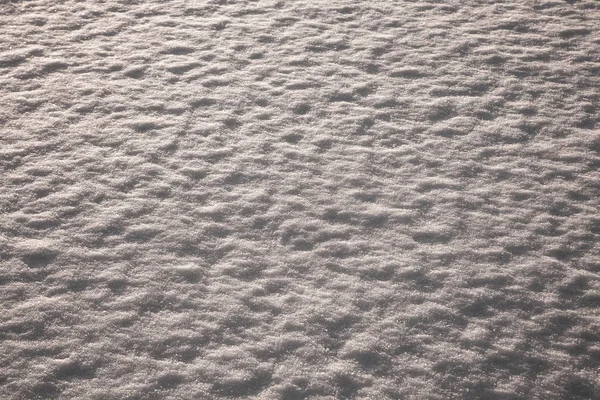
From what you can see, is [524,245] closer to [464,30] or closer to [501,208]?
[501,208]

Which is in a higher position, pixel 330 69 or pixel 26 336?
pixel 330 69

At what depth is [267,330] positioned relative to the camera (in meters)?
1.40

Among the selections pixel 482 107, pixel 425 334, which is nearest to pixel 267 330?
pixel 425 334

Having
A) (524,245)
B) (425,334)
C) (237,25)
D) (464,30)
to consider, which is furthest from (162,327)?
(464,30)

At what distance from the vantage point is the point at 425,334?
139 centimetres

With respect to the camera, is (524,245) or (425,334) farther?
(524,245)

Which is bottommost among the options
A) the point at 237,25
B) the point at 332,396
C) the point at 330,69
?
the point at 332,396

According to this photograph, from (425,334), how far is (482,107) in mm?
993

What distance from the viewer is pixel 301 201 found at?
5.72ft

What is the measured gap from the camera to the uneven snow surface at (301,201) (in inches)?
53.1

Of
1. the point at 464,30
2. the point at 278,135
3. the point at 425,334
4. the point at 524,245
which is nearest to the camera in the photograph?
the point at 425,334

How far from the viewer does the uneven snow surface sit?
1349 mm

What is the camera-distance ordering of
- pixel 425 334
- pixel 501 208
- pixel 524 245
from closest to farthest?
pixel 425 334 → pixel 524 245 → pixel 501 208

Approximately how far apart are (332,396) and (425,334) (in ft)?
0.93
